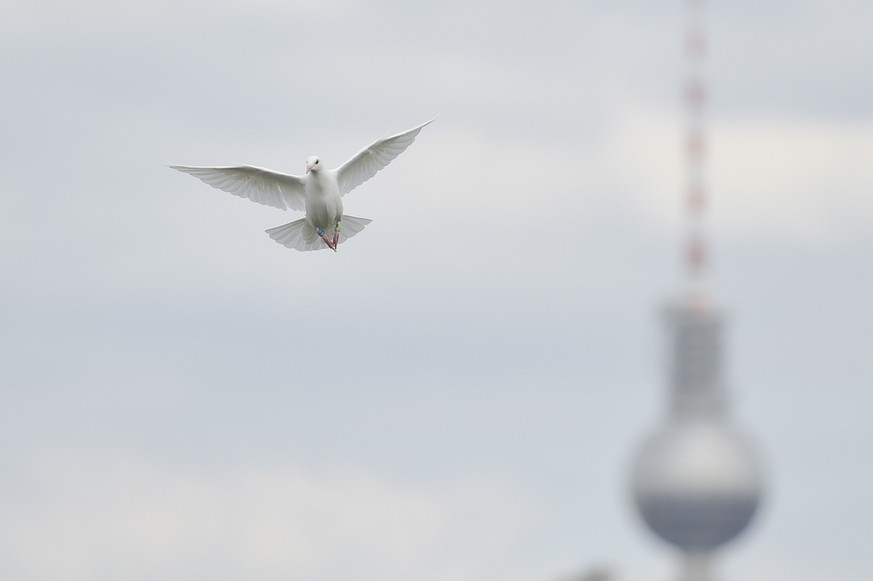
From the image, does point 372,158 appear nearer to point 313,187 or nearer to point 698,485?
point 313,187

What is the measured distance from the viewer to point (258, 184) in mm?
38875

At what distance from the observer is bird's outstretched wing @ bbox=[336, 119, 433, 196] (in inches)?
1508

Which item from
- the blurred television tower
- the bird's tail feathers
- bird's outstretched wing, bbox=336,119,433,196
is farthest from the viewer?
the blurred television tower

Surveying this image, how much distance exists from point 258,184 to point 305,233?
1.56 metres

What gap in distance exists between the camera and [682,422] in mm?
179375

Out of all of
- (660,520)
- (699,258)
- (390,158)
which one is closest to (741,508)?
(660,520)

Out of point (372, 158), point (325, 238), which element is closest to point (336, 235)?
point (325, 238)

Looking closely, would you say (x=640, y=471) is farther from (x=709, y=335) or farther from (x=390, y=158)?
(x=390, y=158)

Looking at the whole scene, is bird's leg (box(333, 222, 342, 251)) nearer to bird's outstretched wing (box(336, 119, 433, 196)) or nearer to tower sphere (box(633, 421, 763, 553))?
bird's outstretched wing (box(336, 119, 433, 196))

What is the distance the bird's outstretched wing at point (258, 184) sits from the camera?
38.5m

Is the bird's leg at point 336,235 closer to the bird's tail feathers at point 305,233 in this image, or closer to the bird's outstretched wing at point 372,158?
the bird's tail feathers at point 305,233

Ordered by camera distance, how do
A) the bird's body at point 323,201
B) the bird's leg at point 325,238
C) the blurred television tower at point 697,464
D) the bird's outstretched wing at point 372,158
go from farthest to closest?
the blurred television tower at point 697,464 → the bird's outstretched wing at point 372,158 → the bird's leg at point 325,238 → the bird's body at point 323,201

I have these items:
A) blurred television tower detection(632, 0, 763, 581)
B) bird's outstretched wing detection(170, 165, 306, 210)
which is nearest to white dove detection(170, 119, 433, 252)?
bird's outstretched wing detection(170, 165, 306, 210)

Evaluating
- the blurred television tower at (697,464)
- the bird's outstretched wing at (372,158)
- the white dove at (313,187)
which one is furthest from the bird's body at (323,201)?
the blurred television tower at (697,464)
